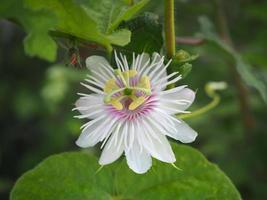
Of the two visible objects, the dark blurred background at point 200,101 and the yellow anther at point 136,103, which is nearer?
the yellow anther at point 136,103

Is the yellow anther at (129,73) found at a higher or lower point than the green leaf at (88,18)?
lower

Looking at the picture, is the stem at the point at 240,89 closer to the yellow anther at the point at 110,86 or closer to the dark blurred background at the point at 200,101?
the dark blurred background at the point at 200,101

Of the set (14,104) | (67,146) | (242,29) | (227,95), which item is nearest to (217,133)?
(227,95)

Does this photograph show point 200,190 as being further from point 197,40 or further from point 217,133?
point 217,133

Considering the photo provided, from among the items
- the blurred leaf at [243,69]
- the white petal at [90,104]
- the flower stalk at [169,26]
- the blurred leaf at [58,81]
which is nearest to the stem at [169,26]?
the flower stalk at [169,26]

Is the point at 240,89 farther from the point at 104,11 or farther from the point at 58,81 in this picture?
the point at 104,11

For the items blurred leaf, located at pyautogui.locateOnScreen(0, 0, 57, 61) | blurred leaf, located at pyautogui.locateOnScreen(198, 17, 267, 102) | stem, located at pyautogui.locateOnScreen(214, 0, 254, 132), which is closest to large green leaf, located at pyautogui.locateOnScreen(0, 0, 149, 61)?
blurred leaf, located at pyautogui.locateOnScreen(0, 0, 57, 61)

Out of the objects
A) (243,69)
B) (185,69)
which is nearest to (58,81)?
(243,69)
